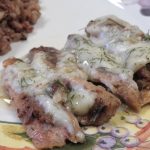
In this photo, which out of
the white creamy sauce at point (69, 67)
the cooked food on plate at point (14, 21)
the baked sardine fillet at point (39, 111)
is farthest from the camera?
the cooked food on plate at point (14, 21)

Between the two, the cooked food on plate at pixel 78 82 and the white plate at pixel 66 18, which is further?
the white plate at pixel 66 18

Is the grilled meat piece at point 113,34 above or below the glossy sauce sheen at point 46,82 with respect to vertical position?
above

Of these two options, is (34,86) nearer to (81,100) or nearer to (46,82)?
(46,82)

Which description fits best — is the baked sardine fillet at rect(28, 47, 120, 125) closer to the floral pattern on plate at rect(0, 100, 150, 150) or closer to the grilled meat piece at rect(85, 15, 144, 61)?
the floral pattern on plate at rect(0, 100, 150, 150)

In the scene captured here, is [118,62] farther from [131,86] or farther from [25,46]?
[25,46]

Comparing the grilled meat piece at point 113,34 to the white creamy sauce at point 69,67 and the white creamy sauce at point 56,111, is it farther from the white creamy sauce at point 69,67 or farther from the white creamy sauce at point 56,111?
the white creamy sauce at point 56,111

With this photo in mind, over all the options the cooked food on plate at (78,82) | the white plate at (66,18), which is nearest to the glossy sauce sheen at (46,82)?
the cooked food on plate at (78,82)

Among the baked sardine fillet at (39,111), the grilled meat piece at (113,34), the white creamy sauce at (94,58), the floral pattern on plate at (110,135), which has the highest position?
the grilled meat piece at (113,34)
